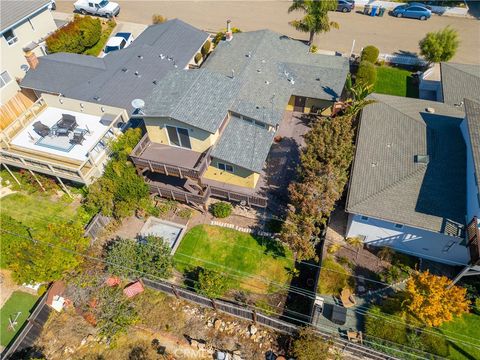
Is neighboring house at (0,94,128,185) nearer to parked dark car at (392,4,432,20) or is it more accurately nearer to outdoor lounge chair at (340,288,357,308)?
outdoor lounge chair at (340,288,357,308)

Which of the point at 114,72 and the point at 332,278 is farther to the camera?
the point at 114,72

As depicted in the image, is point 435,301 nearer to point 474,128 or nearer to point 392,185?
point 392,185

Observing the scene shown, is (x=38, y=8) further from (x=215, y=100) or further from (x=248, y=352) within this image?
(x=248, y=352)

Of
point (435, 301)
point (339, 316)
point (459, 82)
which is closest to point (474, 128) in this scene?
point (459, 82)

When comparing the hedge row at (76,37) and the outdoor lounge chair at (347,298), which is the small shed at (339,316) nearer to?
the outdoor lounge chair at (347,298)

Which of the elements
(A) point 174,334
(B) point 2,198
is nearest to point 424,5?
(A) point 174,334

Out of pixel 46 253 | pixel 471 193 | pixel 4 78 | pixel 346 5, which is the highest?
pixel 4 78

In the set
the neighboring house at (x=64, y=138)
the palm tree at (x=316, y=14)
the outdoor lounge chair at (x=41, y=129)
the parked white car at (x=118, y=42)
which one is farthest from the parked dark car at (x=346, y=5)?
the outdoor lounge chair at (x=41, y=129)

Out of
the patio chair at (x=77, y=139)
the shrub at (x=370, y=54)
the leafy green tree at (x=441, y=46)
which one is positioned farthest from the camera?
the shrub at (x=370, y=54)
